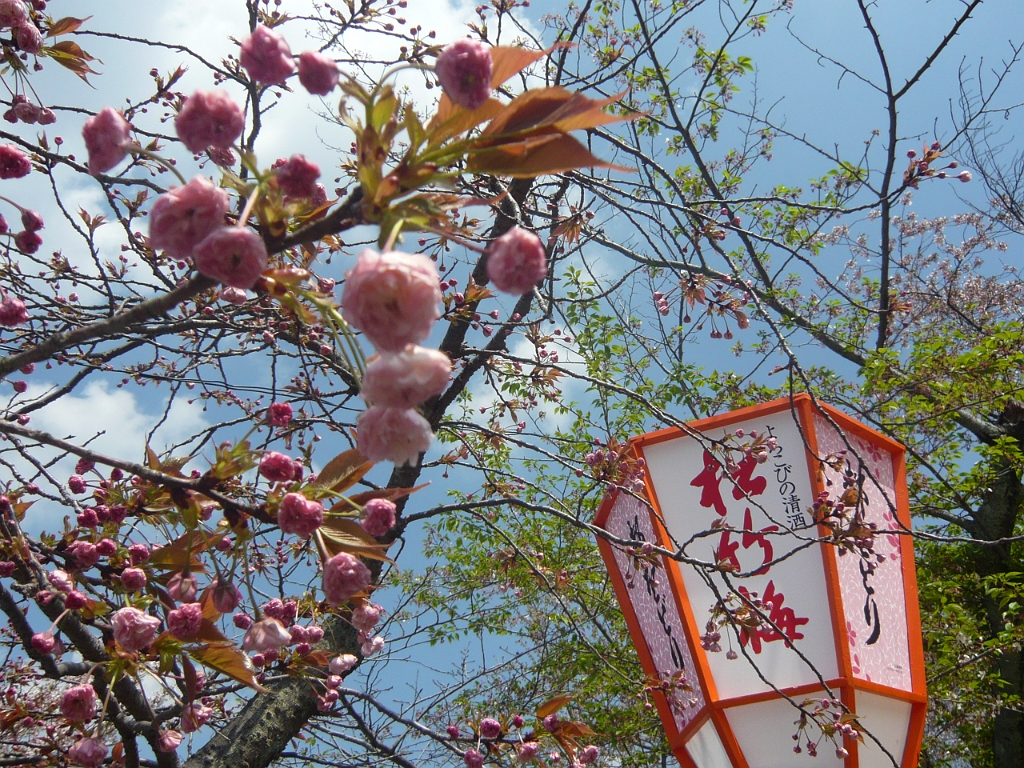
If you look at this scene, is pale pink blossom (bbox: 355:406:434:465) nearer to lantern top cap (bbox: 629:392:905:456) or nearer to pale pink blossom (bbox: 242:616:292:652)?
pale pink blossom (bbox: 242:616:292:652)

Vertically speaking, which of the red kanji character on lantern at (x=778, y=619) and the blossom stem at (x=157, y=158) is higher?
the red kanji character on lantern at (x=778, y=619)

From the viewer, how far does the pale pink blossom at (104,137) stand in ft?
2.11

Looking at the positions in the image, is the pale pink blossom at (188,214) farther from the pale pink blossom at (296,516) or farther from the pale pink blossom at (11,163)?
the pale pink blossom at (11,163)

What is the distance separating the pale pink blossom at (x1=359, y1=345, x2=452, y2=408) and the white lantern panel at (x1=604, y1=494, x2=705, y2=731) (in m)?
1.45

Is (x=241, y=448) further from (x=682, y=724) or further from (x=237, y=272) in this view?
(x=682, y=724)

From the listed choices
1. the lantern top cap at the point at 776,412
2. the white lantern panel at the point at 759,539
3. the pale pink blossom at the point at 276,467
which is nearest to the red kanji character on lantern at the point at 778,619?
the white lantern panel at the point at 759,539

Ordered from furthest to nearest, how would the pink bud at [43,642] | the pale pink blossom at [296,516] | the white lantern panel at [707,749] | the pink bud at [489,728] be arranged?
the white lantern panel at [707,749] → the pink bud at [489,728] → the pink bud at [43,642] → the pale pink blossom at [296,516]

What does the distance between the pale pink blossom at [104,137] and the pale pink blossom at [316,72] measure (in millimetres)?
200

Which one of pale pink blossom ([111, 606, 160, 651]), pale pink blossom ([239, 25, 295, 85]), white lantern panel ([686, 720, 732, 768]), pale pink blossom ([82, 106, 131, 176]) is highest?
white lantern panel ([686, 720, 732, 768])

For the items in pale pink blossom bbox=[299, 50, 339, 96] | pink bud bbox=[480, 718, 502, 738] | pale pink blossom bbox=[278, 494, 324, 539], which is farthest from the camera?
pink bud bbox=[480, 718, 502, 738]

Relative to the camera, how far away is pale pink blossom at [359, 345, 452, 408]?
0.52 metres

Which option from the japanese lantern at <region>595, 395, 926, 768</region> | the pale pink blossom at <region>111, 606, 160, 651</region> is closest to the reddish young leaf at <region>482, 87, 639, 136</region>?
the pale pink blossom at <region>111, 606, 160, 651</region>

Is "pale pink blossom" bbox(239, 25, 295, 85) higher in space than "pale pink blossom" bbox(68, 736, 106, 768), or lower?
higher

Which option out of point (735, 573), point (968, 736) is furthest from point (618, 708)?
point (735, 573)
